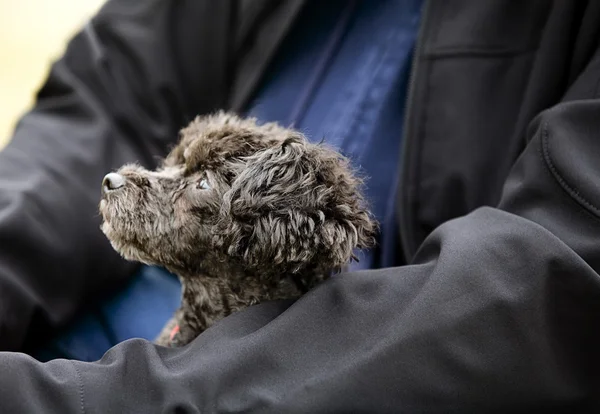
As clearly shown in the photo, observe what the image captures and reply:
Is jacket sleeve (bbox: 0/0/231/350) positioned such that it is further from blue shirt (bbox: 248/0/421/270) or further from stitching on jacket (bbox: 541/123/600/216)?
stitching on jacket (bbox: 541/123/600/216)

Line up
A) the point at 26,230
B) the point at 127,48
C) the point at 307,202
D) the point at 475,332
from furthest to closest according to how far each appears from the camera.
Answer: the point at 127,48 → the point at 26,230 → the point at 307,202 → the point at 475,332

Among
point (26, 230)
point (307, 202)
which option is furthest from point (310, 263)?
point (26, 230)

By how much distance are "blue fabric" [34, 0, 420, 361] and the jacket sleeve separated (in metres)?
0.06

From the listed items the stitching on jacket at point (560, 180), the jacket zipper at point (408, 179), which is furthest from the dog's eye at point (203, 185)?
the stitching on jacket at point (560, 180)

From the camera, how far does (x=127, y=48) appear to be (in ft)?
4.67

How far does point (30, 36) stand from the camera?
123 inches

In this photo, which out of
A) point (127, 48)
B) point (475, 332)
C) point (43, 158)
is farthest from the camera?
point (127, 48)

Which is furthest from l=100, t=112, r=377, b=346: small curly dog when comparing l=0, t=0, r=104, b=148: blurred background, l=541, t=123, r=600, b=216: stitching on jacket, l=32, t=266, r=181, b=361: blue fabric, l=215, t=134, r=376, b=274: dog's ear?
l=0, t=0, r=104, b=148: blurred background

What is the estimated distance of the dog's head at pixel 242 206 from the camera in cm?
89

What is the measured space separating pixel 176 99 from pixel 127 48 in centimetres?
15

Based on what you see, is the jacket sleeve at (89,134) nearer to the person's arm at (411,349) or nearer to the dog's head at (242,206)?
the dog's head at (242,206)

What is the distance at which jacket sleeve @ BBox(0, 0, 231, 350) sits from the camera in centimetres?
112

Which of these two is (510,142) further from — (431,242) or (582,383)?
(582,383)

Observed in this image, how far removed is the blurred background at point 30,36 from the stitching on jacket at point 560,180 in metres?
2.34
